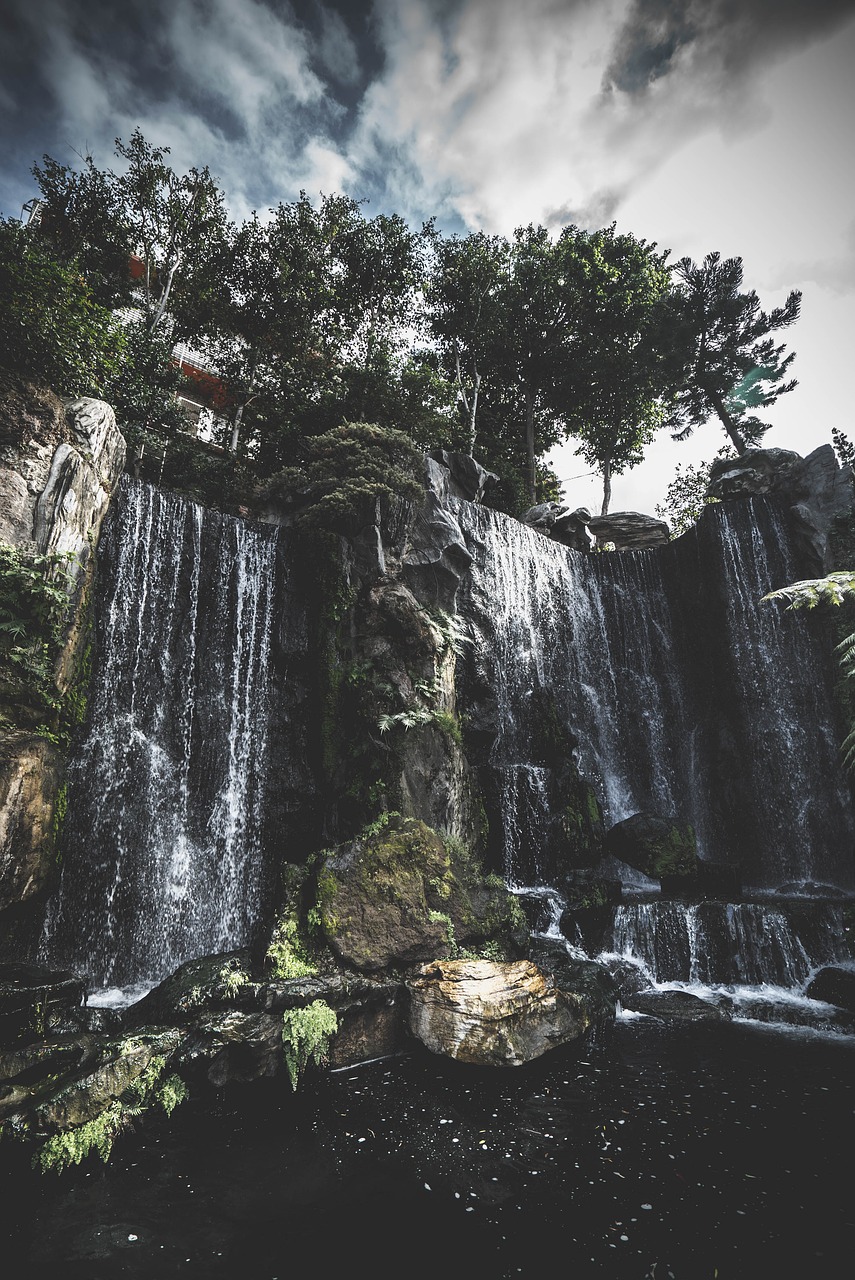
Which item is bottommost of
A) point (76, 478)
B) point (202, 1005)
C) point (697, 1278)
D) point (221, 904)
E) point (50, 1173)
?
point (697, 1278)

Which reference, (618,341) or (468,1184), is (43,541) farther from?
(618,341)

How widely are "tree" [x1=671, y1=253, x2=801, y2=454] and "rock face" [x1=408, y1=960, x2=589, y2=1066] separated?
25450 mm

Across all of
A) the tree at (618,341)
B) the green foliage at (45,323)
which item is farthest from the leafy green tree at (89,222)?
the tree at (618,341)

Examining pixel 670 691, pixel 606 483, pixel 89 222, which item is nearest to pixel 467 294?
pixel 606 483

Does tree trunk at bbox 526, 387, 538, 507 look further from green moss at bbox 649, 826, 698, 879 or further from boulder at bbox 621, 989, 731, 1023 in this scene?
boulder at bbox 621, 989, 731, 1023

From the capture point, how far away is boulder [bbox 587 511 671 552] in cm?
2633

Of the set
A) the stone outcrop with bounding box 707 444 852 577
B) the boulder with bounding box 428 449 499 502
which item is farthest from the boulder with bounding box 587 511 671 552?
the boulder with bounding box 428 449 499 502

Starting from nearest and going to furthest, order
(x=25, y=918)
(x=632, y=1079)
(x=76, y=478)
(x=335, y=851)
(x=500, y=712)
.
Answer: (x=632, y=1079) → (x=25, y=918) → (x=335, y=851) → (x=76, y=478) → (x=500, y=712)

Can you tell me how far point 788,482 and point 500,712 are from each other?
13206 millimetres

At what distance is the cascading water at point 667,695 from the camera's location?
1534 cm

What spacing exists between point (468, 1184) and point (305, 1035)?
8.53 feet

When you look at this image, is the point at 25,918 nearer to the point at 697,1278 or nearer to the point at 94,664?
the point at 94,664

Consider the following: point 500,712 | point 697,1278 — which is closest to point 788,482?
point 500,712

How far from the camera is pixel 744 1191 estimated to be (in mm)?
4734
